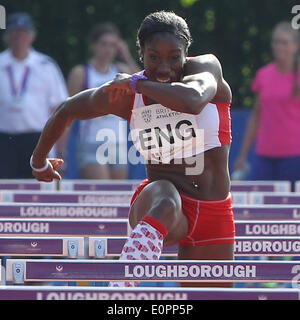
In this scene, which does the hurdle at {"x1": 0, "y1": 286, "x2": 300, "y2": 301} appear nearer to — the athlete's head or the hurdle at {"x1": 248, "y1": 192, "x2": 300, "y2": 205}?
the athlete's head

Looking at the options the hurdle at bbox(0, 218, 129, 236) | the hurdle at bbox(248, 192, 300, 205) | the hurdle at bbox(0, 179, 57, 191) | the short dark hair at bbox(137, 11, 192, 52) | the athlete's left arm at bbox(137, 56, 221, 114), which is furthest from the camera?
the hurdle at bbox(0, 179, 57, 191)

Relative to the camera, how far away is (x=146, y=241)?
16.4 ft

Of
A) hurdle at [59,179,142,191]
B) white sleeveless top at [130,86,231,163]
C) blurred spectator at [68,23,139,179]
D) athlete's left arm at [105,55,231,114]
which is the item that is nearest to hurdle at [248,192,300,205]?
hurdle at [59,179,142,191]

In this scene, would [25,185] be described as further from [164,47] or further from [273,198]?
[164,47]

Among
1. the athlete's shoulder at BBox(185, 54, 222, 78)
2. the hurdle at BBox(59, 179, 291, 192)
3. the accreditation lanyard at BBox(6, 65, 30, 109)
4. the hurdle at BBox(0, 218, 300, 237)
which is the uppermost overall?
the accreditation lanyard at BBox(6, 65, 30, 109)

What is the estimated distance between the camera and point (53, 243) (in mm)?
5523

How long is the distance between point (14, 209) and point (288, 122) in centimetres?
378

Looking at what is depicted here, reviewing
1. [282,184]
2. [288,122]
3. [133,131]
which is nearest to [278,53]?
[288,122]

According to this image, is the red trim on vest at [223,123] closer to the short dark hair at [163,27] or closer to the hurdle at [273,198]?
the short dark hair at [163,27]

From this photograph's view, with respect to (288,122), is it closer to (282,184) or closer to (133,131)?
(282,184)

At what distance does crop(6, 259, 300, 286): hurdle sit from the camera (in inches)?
188

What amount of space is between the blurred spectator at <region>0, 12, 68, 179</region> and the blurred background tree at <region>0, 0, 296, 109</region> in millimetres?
2447

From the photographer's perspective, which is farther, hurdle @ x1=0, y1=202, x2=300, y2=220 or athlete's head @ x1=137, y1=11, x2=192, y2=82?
hurdle @ x1=0, y1=202, x2=300, y2=220

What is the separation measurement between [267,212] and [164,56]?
6.85 ft
